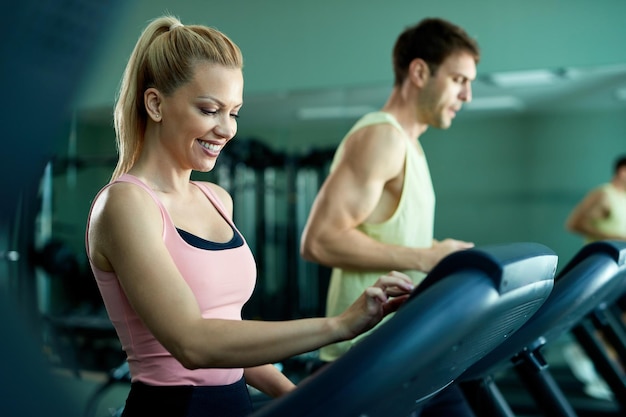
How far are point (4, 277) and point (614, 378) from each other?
206 cm

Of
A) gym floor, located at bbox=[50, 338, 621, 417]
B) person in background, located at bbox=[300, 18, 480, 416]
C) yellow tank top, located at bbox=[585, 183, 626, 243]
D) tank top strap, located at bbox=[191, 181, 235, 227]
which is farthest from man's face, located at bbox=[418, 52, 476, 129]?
yellow tank top, located at bbox=[585, 183, 626, 243]

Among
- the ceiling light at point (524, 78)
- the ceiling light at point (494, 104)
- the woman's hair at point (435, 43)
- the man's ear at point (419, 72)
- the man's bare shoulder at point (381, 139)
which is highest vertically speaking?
the ceiling light at point (524, 78)

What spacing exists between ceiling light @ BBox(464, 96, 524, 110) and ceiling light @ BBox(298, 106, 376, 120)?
0.59 metres

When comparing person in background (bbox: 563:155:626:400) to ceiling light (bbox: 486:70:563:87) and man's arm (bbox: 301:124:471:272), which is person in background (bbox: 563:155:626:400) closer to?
ceiling light (bbox: 486:70:563:87)

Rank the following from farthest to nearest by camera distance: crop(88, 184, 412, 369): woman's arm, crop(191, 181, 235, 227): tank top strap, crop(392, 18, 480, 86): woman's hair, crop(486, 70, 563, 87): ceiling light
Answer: crop(486, 70, 563, 87): ceiling light
crop(392, 18, 480, 86): woman's hair
crop(191, 181, 235, 227): tank top strap
crop(88, 184, 412, 369): woman's arm

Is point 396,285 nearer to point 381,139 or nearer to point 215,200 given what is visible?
point 215,200

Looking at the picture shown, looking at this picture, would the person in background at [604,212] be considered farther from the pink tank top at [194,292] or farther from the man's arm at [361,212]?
the pink tank top at [194,292]

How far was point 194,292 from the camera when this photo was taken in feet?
2.99

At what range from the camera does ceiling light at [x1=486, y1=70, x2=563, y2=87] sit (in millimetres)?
4048

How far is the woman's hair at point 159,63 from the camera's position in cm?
94

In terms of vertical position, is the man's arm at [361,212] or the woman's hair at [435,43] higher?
the woman's hair at [435,43]

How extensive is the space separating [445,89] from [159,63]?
957 millimetres

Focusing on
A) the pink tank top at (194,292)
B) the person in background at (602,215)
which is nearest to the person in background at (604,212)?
the person in background at (602,215)

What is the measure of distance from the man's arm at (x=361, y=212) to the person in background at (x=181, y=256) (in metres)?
0.58
